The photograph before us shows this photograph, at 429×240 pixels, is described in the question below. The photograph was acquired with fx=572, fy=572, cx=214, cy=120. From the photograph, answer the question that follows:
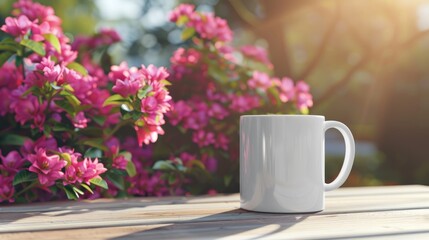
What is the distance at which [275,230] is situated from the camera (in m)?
0.86

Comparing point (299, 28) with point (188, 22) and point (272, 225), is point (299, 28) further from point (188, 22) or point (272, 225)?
point (272, 225)

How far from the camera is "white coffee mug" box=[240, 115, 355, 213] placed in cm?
99

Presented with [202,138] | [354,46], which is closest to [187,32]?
[202,138]

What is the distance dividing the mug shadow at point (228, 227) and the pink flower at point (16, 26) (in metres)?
0.68

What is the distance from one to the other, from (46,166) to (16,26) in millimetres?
399

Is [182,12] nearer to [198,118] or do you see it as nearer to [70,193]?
[198,118]

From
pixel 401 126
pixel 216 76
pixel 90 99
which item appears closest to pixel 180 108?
pixel 216 76

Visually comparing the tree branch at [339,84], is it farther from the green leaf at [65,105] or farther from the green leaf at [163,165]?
the green leaf at [65,105]

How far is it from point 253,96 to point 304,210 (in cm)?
91

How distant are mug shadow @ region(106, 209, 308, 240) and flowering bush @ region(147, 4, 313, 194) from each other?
2.15 feet

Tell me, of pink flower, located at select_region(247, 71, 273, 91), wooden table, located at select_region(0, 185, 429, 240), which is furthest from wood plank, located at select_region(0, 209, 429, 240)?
pink flower, located at select_region(247, 71, 273, 91)

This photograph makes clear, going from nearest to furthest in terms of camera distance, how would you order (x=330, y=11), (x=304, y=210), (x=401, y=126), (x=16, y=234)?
(x=16, y=234)
(x=304, y=210)
(x=330, y=11)
(x=401, y=126)

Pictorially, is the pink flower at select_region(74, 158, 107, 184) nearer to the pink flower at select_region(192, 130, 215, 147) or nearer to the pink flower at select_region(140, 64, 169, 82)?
the pink flower at select_region(140, 64, 169, 82)

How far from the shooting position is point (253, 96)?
1886mm
